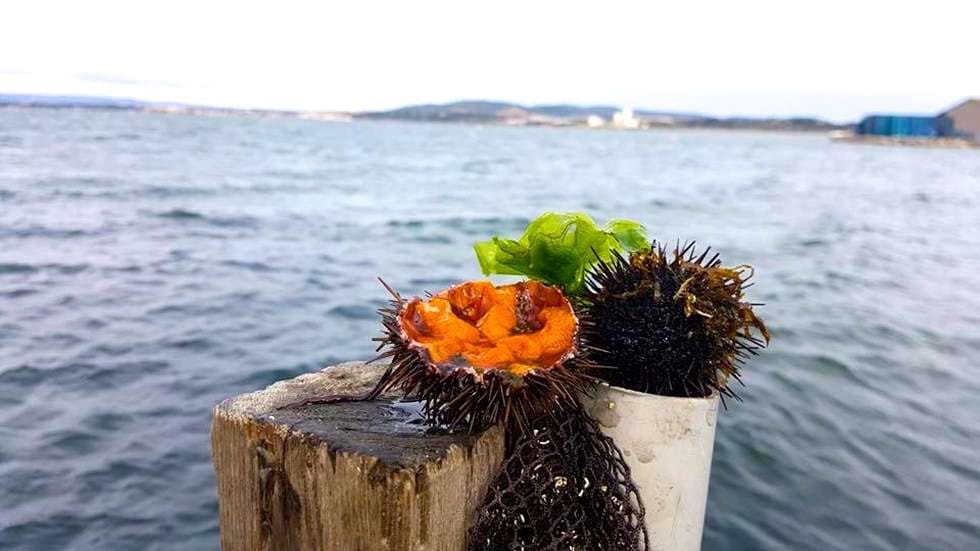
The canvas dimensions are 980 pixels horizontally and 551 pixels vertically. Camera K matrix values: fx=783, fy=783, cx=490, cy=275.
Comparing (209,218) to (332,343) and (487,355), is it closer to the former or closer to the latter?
(332,343)

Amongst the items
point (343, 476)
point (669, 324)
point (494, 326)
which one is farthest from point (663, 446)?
point (343, 476)

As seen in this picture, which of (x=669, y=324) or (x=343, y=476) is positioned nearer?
(x=343, y=476)

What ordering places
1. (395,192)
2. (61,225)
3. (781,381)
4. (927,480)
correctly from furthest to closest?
(395,192), (61,225), (781,381), (927,480)

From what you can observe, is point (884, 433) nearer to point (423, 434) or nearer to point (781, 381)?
point (781, 381)

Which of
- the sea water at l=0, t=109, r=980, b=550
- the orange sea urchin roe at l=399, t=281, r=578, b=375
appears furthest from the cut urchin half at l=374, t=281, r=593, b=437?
the sea water at l=0, t=109, r=980, b=550

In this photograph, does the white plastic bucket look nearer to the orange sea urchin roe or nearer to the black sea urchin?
the black sea urchin

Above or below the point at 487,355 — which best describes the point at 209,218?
below

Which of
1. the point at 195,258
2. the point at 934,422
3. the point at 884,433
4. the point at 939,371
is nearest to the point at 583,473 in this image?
the point at 884,433

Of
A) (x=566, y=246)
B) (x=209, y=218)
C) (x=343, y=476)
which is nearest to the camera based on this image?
(x=343, y=476)
